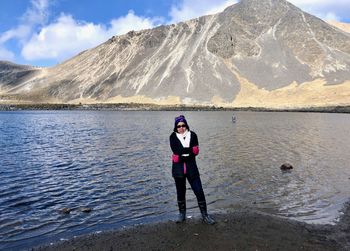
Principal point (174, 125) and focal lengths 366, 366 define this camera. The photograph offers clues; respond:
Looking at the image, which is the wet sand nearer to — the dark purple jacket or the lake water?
the lake water

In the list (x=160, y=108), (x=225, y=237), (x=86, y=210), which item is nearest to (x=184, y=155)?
(x=225, y=237)

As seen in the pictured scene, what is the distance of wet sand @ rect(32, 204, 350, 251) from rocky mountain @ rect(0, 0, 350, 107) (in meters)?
114

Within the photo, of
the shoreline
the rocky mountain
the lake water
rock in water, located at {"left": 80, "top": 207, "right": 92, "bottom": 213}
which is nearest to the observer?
the lake water

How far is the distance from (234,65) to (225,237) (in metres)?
156

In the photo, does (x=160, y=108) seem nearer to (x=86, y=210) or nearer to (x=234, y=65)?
(x=234, y=65)

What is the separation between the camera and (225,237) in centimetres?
1118

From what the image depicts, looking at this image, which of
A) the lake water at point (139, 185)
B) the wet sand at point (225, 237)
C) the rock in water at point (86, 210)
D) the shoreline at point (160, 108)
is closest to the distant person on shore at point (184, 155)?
the wet sand at point (225, 237)

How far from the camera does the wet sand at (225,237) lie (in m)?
10.6

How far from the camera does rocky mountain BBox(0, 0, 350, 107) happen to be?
14138cm

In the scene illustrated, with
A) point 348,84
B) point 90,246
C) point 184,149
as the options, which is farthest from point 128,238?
point 348,84

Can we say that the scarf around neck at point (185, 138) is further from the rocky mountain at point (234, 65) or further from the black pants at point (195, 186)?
the rocky mountain at point (234, 65)

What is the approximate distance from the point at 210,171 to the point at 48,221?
1158 centimetres

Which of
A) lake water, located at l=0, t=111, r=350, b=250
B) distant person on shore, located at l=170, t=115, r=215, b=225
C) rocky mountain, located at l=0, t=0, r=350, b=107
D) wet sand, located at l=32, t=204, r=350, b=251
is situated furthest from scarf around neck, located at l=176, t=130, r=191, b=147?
rocky mountain, located at l=0, t=0, r=350, b=107

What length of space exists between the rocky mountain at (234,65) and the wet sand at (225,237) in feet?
374
